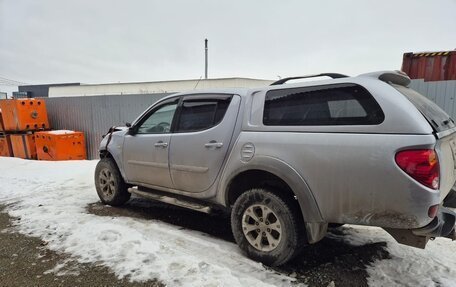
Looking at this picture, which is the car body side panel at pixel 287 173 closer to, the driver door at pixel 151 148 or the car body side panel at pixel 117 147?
the driver door at pixel 151 148

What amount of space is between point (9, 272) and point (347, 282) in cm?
330

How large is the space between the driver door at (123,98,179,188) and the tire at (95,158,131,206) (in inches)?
13.1

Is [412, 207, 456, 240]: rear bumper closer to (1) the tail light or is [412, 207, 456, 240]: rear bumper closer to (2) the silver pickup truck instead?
(2) the silver pickup truck

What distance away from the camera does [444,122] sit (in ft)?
9.71

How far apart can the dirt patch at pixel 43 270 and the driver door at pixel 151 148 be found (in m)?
1.46

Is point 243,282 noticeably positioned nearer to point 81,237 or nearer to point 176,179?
point 176,179

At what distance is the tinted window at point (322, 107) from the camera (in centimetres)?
270

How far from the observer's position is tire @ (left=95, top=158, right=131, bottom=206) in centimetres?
520

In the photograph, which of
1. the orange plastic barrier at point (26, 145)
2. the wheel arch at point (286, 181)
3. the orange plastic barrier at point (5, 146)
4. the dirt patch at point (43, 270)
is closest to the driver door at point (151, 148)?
the wheel arch at point (286, 181)

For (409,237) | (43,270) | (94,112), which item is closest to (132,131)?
(43,270)

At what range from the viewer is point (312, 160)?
285 centimetres

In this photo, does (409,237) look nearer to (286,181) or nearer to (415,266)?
(415,266)

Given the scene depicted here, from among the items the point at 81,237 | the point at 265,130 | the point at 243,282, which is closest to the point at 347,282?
the point at 243,282

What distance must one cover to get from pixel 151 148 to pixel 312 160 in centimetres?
244
